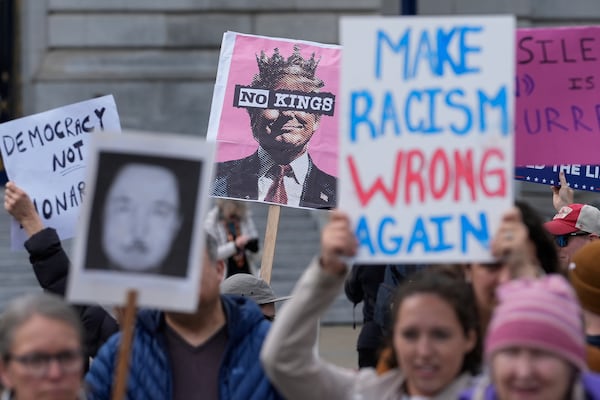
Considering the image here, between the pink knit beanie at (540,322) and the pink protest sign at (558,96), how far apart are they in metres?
2.71

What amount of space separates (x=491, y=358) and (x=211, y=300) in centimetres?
123

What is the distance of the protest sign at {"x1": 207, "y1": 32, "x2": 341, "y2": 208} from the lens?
6.89 metres

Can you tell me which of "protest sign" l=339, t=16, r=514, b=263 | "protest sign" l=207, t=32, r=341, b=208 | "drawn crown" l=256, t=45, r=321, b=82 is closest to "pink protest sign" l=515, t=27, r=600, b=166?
"protest sign" l=207, t=32, r=341, b=208

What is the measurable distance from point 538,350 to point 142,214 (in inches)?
40.7

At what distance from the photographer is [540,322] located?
3387 mm

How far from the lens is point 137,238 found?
12.3 feet

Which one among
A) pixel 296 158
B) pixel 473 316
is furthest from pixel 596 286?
pixel 296 158

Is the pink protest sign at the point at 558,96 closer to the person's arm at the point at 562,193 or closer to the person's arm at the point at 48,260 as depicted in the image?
the person's arm at the point at 562,193

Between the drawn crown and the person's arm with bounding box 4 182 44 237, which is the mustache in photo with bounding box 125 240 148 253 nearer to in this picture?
the person's arm with bounding box 4 182 44 237

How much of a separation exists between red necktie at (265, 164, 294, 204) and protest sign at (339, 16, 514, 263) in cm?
292

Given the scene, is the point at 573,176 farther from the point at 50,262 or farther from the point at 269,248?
the point at 50,262

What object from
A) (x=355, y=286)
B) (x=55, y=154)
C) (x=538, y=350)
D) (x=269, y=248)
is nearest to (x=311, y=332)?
(x=538, y=350)

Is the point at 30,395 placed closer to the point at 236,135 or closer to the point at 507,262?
the point at 507,262

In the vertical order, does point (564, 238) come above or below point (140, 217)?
above
